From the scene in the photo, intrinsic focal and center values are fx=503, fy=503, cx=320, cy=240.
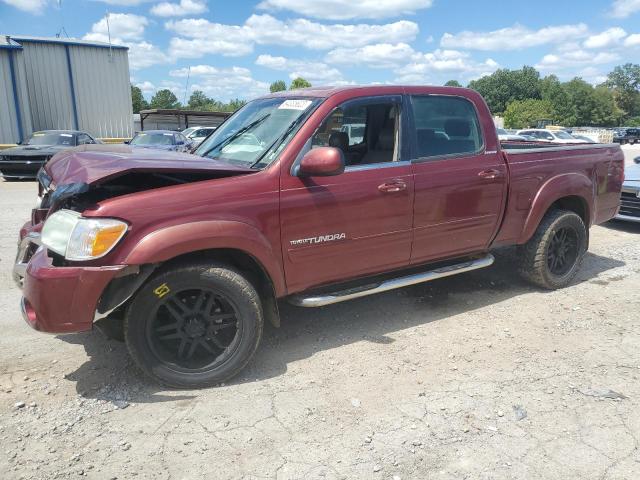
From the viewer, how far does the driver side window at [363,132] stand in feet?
12.4

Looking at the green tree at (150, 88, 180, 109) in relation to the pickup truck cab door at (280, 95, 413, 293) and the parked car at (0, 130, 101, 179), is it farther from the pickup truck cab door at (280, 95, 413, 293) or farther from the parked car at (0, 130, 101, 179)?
the pickup truck cab door at (280, 95, 413, 293)

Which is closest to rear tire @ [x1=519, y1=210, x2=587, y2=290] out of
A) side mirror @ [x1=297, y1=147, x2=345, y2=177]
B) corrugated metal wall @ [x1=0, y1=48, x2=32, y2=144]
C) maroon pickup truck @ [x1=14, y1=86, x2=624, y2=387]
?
maroon pickup truck @ [x1=14, y1=86, x2=624, y2=387]

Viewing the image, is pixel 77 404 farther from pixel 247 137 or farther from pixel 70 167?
pixel 247 137

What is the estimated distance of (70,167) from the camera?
3301 mm

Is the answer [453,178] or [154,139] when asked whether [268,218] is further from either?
[154,139]

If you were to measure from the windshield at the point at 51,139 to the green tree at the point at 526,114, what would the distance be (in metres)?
57.7

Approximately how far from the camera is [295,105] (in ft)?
12.6

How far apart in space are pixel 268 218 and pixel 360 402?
131 centimetres

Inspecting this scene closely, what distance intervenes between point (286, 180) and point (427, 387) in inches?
65.3

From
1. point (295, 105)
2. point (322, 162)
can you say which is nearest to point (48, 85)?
point (295, 105)

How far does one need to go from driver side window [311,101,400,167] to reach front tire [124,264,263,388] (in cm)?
121

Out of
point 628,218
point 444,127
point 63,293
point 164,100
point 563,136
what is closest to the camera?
point 63,293

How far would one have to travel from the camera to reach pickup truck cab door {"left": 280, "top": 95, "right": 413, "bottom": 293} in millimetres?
3449

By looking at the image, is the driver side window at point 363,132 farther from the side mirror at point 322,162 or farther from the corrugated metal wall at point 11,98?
the corrugated metal wall at point 11,98
